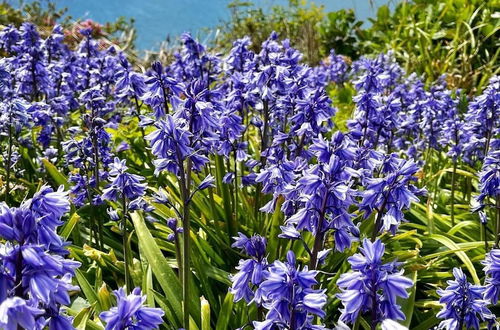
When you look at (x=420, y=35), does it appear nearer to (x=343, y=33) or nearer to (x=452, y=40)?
(x=452, y=40)

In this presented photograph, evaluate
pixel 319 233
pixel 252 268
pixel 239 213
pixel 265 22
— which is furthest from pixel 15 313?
pixel 265 22

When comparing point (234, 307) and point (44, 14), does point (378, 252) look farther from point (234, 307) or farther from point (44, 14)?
point (44, 14)

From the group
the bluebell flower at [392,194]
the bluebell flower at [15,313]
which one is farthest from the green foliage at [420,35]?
the bluebell flower at [15,313]

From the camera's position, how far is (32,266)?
153cm

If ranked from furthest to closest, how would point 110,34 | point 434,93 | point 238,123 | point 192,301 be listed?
1. point 110,34
2. point 434,93
3. point 238,123
4. point 192,301

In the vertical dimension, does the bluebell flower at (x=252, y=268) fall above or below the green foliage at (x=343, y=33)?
below

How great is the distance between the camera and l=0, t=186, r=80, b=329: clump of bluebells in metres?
1.48

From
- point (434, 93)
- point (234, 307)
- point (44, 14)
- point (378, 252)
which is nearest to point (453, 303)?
point (378, 252)

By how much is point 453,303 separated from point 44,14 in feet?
57.6

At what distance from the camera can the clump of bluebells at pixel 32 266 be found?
1.48m

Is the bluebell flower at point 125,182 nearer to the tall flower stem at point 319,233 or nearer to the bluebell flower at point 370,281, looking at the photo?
the tall flower stem at point 319,233

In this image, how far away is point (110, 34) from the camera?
749 inches

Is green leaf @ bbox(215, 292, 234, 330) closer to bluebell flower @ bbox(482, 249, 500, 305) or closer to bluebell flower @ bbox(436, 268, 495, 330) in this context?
bluebell flower @ bbox(436, 268, 495, 330)

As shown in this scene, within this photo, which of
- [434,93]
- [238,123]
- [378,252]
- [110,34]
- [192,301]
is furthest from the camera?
[110,34]
